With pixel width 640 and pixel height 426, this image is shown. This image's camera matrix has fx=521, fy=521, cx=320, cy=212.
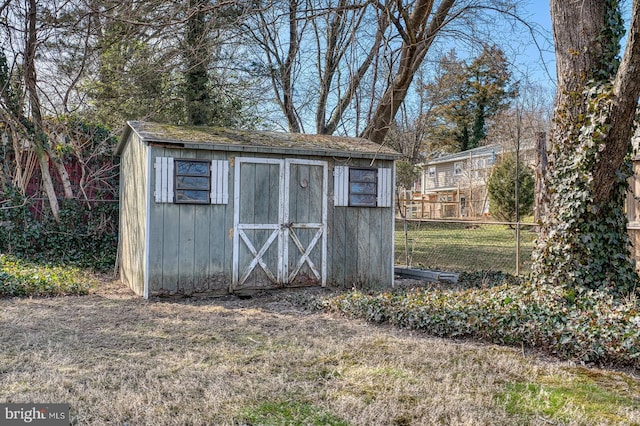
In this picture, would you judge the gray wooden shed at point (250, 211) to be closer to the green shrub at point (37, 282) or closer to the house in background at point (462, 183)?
the green shrub at point (37, 282)

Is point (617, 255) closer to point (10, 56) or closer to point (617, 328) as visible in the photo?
point (617, 328)

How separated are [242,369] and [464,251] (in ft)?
37.3

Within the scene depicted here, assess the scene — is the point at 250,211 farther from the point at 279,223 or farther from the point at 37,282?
the point at 37,282

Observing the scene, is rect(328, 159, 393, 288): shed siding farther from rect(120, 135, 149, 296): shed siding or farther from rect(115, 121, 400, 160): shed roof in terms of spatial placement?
rect(120, 135, 149, 296): shed siding

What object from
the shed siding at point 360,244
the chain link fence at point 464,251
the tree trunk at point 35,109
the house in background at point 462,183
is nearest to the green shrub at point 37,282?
the tree trunk at point 35,109

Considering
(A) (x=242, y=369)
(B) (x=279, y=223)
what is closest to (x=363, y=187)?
(B) (x=279, y=223)

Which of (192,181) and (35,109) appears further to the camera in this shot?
(35,109)

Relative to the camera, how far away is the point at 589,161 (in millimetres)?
6004

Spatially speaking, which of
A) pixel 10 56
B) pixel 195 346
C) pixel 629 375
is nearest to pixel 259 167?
pixel 195 346

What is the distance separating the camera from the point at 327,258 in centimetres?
847

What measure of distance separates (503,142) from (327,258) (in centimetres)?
2097

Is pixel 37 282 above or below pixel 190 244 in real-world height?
below

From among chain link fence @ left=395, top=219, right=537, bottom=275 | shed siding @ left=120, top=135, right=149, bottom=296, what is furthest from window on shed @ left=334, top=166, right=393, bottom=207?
shed siding @ left=120, top=135, right=149, bottom=296

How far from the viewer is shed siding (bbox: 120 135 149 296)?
7.75 meters
